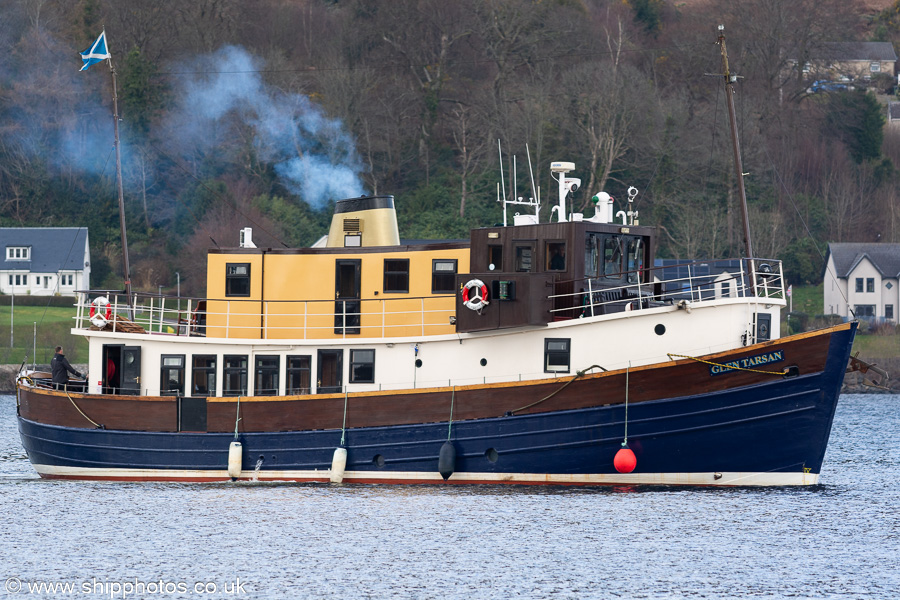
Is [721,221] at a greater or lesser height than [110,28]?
lesser

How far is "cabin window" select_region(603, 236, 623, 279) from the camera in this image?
86.2 feet

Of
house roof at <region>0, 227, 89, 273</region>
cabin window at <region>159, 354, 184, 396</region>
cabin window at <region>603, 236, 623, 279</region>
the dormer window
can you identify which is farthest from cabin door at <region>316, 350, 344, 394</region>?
the dormer window

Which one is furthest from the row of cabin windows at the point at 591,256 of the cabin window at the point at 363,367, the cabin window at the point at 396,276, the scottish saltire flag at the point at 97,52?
the scottish saltire flag at the point at 97,52

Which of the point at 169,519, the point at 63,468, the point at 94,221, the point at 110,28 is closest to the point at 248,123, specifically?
the point at 94,221

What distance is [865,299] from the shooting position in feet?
241

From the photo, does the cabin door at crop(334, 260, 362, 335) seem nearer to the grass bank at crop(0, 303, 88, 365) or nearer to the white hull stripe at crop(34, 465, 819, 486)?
the white hull stripe at crop(34, 465, 819, 486)

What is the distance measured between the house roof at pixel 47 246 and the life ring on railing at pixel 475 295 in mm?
48917

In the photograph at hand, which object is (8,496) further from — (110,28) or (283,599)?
(110,28)

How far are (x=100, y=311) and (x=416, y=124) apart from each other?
50.5 m

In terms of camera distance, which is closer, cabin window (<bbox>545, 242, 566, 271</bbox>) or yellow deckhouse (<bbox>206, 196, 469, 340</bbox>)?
cabin window (<bbox>545, 242, 566, 271</bbox>)

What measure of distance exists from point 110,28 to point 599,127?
103ft

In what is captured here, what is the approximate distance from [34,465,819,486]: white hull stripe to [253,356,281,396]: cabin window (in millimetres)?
1738

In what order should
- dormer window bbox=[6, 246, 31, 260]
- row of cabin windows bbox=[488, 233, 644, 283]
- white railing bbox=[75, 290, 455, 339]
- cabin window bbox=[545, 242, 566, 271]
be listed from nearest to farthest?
cabin window bbox=[545, 242, 566, 271], row of cabin windows bbox=[488, 233, 644, 283], white railing bbox=[75, 290, 455, 339], dormer window bbox=[6, 246, 31, 260]

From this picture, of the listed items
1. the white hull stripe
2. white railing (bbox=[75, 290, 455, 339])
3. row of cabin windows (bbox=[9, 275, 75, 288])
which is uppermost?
row of cabin windows (bbox=[9, 275, 75, 288])
